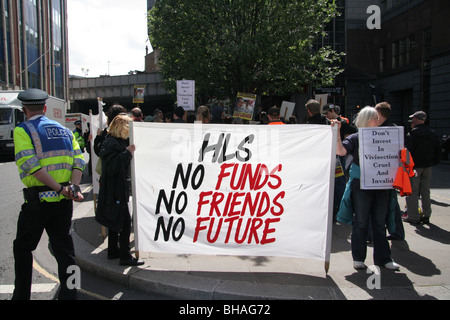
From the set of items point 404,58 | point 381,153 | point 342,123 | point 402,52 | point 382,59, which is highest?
point 382,59

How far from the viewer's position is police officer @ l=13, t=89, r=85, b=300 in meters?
3.20

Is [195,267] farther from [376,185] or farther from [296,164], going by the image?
[376,185]

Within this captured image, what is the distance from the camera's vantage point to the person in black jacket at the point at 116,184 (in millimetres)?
4219

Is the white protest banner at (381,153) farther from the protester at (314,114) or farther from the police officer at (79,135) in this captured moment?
the police officer at (79,135)

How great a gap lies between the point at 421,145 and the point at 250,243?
4048 millimetres

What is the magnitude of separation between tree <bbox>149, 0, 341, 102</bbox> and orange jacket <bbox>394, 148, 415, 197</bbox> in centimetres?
1183

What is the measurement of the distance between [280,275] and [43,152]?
107 inches

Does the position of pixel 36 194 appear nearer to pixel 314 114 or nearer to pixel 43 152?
pixel 43 152

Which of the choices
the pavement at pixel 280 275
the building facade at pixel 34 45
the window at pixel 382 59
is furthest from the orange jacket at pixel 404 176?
the building facade at pixel 34 45

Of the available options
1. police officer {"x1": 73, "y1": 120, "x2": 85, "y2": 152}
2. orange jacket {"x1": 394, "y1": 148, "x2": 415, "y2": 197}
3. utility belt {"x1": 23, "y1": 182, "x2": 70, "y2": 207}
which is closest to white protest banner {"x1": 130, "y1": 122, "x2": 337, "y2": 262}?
orange jacket {"x1": 394, "y1": 148, "x2": 415, "y2": 197}

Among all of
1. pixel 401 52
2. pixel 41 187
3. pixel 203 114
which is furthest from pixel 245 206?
pixel 401 52

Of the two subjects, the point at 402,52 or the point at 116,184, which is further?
the point at 402,52

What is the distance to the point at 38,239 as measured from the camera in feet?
11.0
